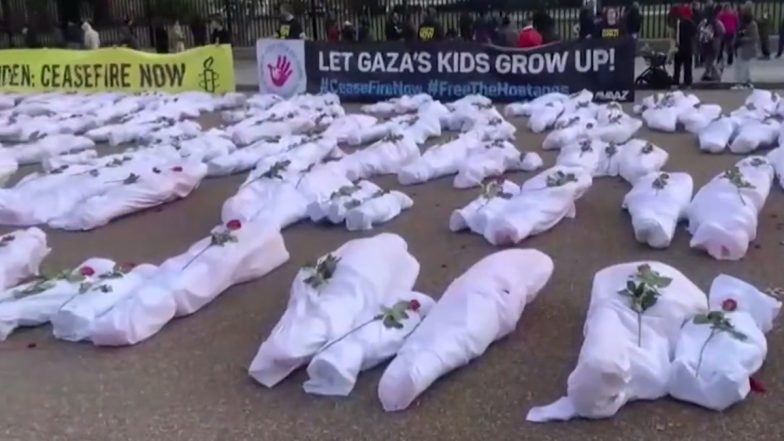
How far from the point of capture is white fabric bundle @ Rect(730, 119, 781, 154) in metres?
9.45

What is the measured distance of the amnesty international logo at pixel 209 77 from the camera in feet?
49.8

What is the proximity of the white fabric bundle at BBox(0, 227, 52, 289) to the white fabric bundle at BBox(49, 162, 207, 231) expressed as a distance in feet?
3.12

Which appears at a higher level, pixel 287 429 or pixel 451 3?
pixel 451 3

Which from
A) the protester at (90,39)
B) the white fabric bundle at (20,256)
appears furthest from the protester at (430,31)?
the white fabric bundle at (20,256)

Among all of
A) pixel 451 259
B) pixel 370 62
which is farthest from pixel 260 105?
pixel 451 259

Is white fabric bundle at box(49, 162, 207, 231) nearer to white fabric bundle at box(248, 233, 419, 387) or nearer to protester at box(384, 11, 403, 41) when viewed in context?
white fabric bundle at box(248, 233, 419, 387)

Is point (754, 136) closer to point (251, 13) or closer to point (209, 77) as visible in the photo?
point (209, 77)

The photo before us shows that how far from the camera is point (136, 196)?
8156 millimetres

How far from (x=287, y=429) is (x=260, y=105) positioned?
948 cm

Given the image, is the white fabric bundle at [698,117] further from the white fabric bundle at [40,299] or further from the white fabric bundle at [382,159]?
the white fabric bundle at [40,299]

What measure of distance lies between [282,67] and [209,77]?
1.22 meters

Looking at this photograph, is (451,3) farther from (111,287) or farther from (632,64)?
(111,287)

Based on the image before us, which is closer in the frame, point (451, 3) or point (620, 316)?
point (620, 316)

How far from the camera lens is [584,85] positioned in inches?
528
